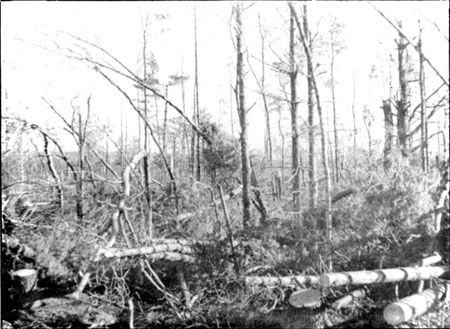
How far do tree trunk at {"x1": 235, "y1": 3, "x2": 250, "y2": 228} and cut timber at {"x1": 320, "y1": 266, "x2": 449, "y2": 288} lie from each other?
2.96 metres

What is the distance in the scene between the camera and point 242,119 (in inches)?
405

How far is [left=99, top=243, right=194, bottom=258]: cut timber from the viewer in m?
6.29

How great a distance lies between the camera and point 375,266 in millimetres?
8039

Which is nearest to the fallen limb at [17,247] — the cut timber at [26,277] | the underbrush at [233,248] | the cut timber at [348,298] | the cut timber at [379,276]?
the underbrush at [233,248]

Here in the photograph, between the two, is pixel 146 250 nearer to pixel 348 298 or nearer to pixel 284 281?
pixel 284 281

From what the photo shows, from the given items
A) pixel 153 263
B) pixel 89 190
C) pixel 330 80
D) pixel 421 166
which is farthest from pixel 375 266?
pixel 330 80

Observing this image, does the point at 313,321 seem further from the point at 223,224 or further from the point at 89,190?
the point at 89,190

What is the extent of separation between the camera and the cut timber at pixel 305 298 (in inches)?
263

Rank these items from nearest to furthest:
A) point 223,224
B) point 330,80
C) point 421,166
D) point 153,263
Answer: point 153,263 → point 223,224 → point 421,166 → point 330,80

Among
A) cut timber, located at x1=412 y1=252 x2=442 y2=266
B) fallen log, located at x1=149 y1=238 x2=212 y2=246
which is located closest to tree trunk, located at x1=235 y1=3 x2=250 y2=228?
fallen log, located at x1=149 y1=238 x2=212 y2=246

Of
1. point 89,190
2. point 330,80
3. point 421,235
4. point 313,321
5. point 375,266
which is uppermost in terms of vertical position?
point 330,80

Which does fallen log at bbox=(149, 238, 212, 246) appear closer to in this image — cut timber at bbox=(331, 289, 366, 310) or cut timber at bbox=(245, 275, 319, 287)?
cut timber at bbox=(245, 275, 319, 287)

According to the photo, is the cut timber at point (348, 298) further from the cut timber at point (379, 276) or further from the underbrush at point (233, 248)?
the cut timber at point (379, 276)

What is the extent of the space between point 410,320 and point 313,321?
1478 millimetres
